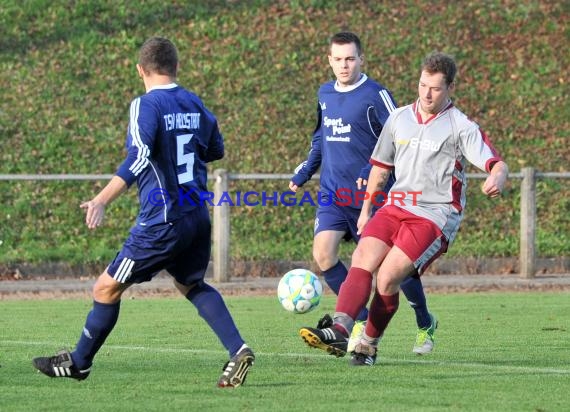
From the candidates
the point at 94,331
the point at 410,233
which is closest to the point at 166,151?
the point at 94,331

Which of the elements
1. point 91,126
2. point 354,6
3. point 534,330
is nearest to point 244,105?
point 91,126

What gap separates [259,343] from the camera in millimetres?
9461

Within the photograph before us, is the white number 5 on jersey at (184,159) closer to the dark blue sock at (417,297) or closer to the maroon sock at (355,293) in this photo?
the maroon sock at (355,293)

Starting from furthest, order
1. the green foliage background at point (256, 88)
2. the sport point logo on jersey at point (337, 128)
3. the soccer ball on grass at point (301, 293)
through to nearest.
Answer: the green foliage background at point (256, 88) → the sport point logo on jersey at point (337, 128) → the soccer ball on grass at point (301, 293)

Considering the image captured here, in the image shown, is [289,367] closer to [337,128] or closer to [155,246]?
[155,246]

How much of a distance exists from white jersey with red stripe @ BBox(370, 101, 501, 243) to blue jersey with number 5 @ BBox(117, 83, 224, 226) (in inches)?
55.5

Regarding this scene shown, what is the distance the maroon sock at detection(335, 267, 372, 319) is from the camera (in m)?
7.55

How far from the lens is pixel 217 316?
701 centimetres

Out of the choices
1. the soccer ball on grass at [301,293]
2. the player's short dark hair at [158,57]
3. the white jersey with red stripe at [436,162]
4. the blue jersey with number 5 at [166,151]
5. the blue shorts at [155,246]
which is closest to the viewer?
the blue jersey with number 5 at [166,151]

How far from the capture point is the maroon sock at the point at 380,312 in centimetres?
771

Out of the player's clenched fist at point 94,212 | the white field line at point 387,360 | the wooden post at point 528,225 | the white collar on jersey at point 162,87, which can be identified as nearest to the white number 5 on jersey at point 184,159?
the white collar on jersey at point 162,87

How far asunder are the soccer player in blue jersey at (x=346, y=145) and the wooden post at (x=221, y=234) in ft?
22.3

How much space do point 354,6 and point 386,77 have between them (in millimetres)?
2827

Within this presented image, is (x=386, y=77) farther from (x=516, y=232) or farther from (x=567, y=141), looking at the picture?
(x=516, y=232)
